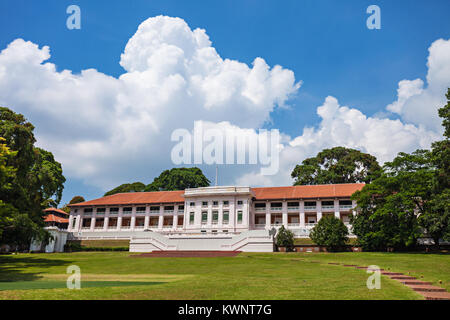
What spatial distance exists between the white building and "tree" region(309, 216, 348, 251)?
17.9 feet

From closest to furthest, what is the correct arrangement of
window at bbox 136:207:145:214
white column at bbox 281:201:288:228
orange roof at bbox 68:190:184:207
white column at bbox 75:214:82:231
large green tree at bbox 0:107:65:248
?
large green tree at bbox 0:107:65:248 → white column at bbox 281:201:288:228 → orange roof at bbox 68:190:184:207 → window at bbox 136:207:145:214 → white column at bbox 75:214:82:231

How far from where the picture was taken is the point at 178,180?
251 ft

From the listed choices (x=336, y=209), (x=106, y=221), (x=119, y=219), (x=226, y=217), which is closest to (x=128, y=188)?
(x=106, y=221)

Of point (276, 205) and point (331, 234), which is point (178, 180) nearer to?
point (276, 205)

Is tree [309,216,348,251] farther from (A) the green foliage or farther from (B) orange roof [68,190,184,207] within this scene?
(A) the green foliage

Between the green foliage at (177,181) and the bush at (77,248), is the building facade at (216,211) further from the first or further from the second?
the green foliage at (177,181)

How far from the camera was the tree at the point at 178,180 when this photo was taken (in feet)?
251

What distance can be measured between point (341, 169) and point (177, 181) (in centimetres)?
3323

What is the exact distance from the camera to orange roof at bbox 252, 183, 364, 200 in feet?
165

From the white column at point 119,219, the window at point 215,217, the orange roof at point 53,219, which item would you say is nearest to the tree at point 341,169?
the window at point 215,217

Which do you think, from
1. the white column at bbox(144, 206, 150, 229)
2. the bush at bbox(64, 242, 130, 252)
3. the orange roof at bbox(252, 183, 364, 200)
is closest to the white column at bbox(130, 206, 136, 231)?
the white column at bbox(144, 206, 150, 229)
